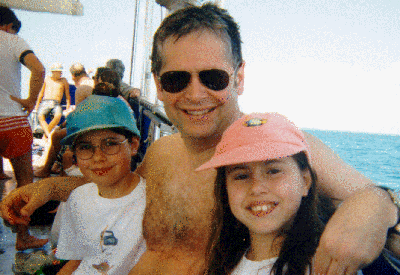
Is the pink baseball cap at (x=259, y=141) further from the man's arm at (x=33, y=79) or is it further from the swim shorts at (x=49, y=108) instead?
the swim shorts at (x=49, y=108)

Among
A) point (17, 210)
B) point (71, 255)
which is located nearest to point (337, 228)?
point (71, 255)

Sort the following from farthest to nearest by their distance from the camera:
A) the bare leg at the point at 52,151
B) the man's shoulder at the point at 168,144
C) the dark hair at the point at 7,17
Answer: the bare leg at the point at 52,151 → the dark hair at the point at 7,17 → the man's shoulder at the point at 168,144

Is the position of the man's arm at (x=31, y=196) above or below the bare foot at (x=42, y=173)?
above

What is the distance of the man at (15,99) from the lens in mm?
2686

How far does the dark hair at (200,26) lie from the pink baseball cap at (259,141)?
0.41 metres

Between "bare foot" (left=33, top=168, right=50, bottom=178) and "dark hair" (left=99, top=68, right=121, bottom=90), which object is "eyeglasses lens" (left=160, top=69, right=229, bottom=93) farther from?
"bare foot" (left=33, top=168, right=50, bottom=178)

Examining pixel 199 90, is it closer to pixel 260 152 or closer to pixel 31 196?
pixel 260 152

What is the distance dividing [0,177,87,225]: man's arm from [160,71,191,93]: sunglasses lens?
0.79 metres

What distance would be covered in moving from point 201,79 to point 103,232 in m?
0.90

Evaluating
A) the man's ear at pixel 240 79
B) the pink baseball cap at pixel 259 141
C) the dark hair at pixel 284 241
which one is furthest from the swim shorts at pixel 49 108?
the pink baseball cap at pixel 259 141

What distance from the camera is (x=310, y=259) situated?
3.51 feet

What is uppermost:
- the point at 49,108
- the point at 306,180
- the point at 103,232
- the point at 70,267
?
the point at 306,180

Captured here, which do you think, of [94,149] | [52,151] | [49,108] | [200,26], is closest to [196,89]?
[200,26]

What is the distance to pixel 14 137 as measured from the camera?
2672mm
